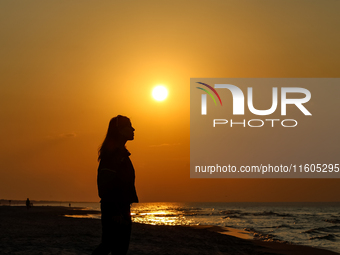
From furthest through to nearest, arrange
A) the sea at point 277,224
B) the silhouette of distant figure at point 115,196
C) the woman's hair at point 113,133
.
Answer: the sea at point 277,224 < the woman's hair at point 113,133 < the silhouette of distant figure at point 115,196

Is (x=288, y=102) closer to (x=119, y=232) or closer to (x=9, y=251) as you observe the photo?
(x=9, y=251)

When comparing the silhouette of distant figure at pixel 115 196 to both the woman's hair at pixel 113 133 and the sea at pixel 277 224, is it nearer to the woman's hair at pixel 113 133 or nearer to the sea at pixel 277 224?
the woman's hair at pixel 113 133

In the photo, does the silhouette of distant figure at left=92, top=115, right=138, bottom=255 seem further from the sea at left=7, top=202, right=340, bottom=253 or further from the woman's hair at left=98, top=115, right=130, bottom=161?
the sea at left=7, top=202, right=340, bottom=253

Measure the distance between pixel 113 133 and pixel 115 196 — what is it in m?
0.80

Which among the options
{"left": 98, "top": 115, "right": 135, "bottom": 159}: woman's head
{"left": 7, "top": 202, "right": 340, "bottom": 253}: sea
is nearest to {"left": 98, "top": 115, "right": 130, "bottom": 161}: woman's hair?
{"left": 98, "top": 115, "right": 135, "bottom": 159}: woman's head

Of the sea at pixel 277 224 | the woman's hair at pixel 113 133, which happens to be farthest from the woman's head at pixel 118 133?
the sea at pixel 277 224

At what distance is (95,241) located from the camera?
13.2 meters

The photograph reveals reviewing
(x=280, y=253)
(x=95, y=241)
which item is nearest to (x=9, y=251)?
(x=95, y=241)

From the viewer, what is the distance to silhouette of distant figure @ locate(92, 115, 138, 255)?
13.0ft

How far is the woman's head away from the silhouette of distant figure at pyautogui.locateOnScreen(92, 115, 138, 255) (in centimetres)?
6

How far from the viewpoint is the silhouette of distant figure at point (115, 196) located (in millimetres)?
3965

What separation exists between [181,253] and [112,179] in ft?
30.6

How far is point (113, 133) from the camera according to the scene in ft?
14.2

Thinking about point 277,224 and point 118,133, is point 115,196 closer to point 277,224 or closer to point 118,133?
point 118,133
